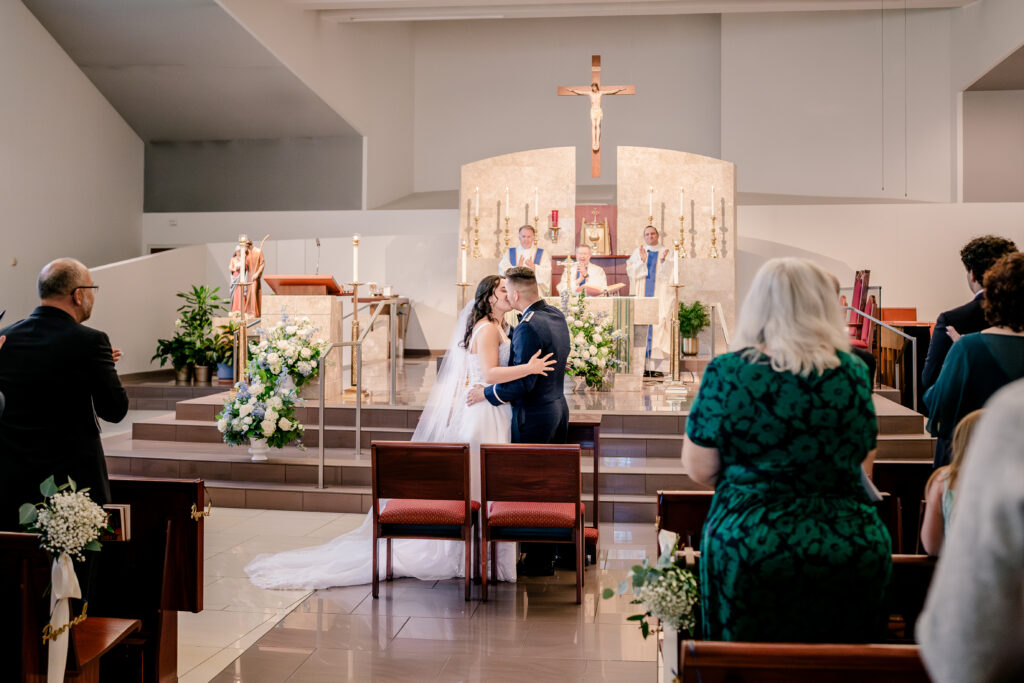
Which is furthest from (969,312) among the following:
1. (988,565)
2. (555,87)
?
(555,87)

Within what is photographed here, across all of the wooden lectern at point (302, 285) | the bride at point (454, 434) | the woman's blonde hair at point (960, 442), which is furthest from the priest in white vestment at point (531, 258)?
the woman's blonde hair at point (960, 442)

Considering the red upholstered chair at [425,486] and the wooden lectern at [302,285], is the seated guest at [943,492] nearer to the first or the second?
the red upholstered chair at [425,486]

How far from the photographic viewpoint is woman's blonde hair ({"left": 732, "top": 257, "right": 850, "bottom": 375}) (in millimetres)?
1949

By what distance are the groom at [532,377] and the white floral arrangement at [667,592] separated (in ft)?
7.31

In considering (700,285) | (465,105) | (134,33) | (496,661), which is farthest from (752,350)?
(465,105)

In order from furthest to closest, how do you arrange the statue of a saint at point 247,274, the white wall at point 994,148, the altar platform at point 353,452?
the white wall at point 994,148 < the statue of a saint at point 247,274 < the altar platform at point 353,452

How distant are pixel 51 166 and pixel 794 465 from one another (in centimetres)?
1355

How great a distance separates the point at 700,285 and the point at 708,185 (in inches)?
56.7

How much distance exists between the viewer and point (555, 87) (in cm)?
1593

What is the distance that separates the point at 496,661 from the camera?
3559 mm

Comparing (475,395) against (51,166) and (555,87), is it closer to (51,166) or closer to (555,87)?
(51,166)

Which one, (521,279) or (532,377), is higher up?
(521,279)

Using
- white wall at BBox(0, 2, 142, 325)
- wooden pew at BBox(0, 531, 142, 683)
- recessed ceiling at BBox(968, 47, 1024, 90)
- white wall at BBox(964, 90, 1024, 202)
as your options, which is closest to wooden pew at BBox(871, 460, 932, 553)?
wooden pew at BBox(0, 531, 142, 683)

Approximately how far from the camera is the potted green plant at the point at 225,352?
11.4 meters
